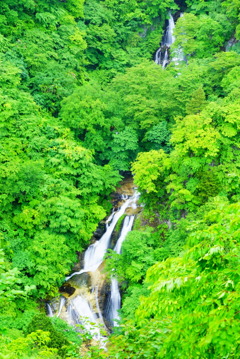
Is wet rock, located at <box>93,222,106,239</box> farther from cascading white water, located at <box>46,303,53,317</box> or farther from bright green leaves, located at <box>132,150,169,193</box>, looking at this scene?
cascading white water, located at <box>46,303,53,317</box>

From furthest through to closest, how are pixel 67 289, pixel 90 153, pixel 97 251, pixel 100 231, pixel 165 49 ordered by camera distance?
pixel 165 49, pixel 90 153, pixel 100 231, pixel 97 251, pixel 67 289

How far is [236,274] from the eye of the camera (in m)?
3.48

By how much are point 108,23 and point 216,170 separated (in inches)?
875

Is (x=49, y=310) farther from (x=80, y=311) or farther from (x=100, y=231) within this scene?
(x=100, y=231)

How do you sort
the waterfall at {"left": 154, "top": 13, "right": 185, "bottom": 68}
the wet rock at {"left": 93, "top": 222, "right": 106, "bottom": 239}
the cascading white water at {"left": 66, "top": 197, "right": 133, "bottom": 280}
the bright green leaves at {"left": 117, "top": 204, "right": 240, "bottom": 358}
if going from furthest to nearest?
the waterfall at {"left": 154, "top": 13, "right": 185, "bottom": 68} → the wet rock at {"left": 93, "top": 222, "right": 106, "bottom": 239} → the cascading white water at {"left": 66, "top": 197, "right": 133, "bottom": 280} → the bright green leaves at {"left": 117, "top": 204, "right": 240, "bottom": 358}

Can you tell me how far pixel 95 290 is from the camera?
53.8 ft

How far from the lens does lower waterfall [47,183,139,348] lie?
15.1m

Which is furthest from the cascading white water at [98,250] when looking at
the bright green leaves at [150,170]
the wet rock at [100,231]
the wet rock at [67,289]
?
the bright green leaves at [150,170]

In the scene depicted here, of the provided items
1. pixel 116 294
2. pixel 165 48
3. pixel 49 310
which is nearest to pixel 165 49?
pixel 165 48

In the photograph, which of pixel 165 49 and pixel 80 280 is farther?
pixel 165 49

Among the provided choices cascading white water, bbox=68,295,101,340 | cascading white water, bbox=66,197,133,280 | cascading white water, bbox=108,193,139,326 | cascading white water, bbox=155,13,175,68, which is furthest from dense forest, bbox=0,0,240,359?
cascading white water, bbox=155,13,175,68

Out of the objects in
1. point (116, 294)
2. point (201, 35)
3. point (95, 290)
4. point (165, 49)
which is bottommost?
point (116, 294)

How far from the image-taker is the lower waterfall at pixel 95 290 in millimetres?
15094

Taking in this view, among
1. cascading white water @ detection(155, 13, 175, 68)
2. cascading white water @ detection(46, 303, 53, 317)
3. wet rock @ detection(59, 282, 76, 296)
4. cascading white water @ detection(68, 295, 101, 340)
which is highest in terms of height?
cascading white water @ detection(155, 13, 175, 68)
